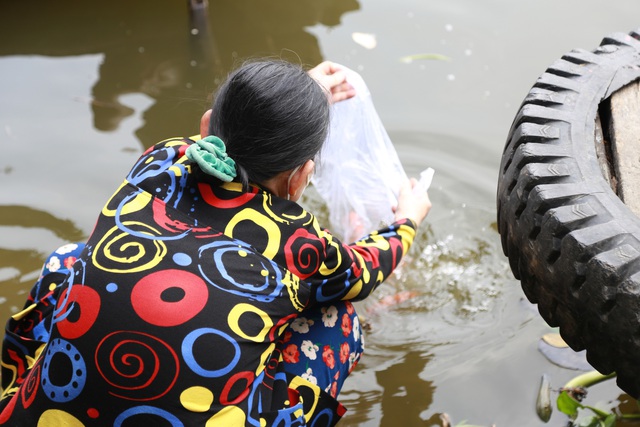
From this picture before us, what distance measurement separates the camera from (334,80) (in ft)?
7.18

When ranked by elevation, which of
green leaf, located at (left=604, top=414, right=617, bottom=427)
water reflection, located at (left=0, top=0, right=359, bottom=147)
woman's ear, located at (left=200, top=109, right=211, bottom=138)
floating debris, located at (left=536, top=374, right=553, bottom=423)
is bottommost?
floating debris, located at (left=536, top=374, right=553, bottom=423)

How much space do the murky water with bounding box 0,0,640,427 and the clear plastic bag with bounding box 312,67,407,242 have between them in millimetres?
291

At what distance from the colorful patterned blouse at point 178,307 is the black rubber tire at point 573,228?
17.4 inches

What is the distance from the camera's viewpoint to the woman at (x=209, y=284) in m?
1.46

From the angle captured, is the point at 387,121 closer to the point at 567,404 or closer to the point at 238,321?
the point at 567,404

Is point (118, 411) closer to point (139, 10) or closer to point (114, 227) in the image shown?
point (114, 227)

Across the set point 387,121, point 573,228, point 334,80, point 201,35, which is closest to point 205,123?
point 334,80

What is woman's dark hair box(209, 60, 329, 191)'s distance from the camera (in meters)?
1.58

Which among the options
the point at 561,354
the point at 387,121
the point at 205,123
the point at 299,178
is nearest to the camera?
the point at 299,178

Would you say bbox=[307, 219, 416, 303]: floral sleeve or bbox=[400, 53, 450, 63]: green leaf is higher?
bbox=[307, 219, 416, 303]: floral sleeve

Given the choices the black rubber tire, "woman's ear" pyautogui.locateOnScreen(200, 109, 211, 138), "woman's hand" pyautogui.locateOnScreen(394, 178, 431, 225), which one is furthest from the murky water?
"woman's ear" pyautogui.locateOnScreen(200, 109, 211, 138)

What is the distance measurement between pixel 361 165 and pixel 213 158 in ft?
3.44

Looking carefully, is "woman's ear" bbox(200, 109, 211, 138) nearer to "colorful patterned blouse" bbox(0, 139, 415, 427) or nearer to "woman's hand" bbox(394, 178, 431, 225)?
"colorful patterned blouse" bbox(0, 139, 415, 427)

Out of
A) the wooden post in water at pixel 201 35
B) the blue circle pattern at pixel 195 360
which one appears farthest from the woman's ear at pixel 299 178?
the wooden post in water at pixel 201 35
